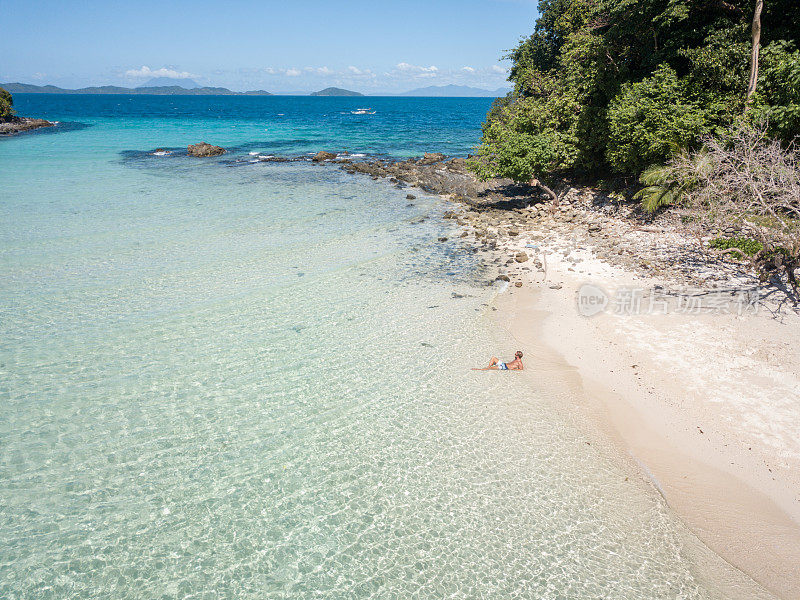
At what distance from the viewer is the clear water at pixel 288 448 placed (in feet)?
24.7

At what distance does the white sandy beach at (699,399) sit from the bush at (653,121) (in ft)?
25.6

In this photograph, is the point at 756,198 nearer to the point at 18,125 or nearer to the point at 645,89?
the point at 645,89

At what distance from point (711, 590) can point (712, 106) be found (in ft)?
65.7

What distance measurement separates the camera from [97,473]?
30.7 ft

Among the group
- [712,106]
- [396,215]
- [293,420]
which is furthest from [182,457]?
[712,106]

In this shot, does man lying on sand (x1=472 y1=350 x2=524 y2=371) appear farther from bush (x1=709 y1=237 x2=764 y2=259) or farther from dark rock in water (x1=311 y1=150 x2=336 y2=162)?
dark rock in water (x1=311 y1=150 x2=336 y2=162)

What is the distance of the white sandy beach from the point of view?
26.7 feet

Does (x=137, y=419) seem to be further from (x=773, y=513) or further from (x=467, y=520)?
(x=773, y=513)

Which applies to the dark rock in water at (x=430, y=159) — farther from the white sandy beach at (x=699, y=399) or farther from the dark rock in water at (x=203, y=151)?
the white sandy beach at (x=699, y=399)

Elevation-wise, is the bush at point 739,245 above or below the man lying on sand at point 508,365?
above

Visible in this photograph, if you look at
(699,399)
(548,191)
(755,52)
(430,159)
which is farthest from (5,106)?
(699,399)

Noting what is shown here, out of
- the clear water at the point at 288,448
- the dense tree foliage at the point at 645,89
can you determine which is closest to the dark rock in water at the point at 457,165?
the dense tree foliage at the point at 645,89

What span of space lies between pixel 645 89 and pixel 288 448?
22270 millimetres

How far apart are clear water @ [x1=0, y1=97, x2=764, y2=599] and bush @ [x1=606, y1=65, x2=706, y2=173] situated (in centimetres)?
952
